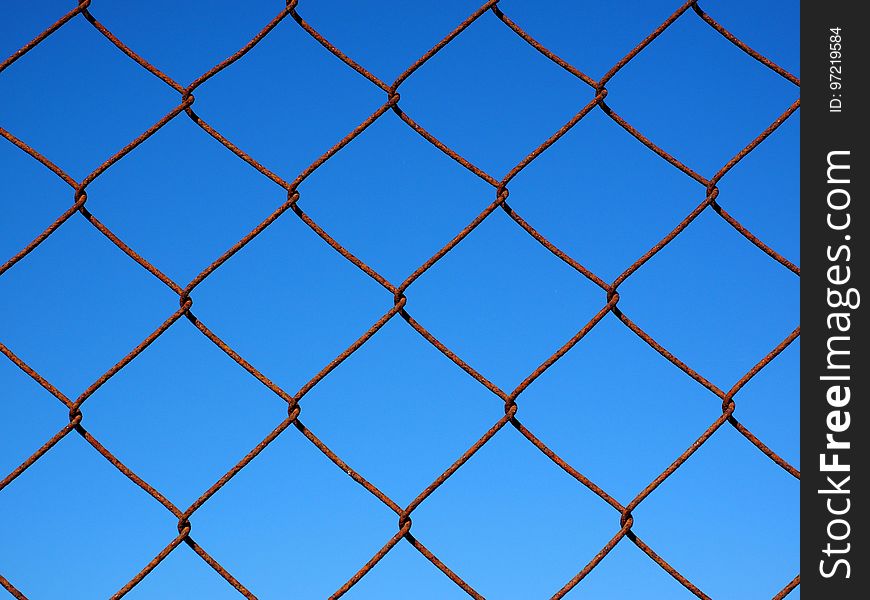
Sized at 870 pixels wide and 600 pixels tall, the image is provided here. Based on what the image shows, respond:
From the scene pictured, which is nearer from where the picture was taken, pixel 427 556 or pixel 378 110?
pixel 427 556

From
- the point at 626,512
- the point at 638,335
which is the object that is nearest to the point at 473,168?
the point at 638,335

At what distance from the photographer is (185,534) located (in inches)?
58.7

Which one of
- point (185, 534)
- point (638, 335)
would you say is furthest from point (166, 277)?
point (638, 335)

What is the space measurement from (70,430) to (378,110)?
76 cm
